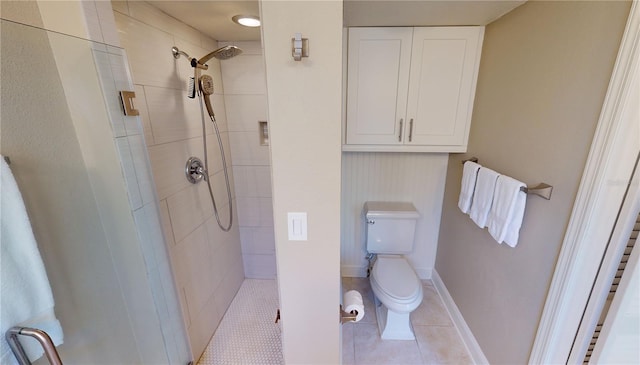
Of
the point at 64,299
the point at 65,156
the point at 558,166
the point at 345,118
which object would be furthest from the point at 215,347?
the point at 558,166

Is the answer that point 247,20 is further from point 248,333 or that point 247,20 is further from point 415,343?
point 415,343

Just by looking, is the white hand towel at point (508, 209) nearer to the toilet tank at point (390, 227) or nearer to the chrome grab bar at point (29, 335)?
the toilet tank at point (390, 227)

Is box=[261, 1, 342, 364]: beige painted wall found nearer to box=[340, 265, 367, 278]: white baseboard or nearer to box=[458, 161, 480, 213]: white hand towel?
box=[458, 161, 480, 213]: white hand towel

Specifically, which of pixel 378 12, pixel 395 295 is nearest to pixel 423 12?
pixel 378 12

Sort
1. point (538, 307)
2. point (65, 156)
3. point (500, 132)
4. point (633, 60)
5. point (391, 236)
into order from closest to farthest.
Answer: point (633, 60), point (65, 156), point (538, 307), point (500, 132), point (391, 236)

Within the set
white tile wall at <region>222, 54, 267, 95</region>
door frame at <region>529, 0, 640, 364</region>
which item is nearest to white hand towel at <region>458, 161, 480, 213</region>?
door frame at <region>529, 0, 640, 364</region>

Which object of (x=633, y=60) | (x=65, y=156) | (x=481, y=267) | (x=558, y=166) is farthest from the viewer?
(x=481, y=267)

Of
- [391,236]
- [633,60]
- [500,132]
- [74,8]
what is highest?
[74,8]

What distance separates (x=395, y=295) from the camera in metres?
1.64

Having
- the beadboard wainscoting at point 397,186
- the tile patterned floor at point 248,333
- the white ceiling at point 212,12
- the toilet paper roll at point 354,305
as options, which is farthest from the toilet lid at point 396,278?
the white ceiling at point 212,12

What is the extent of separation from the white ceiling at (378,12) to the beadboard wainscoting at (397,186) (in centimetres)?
92

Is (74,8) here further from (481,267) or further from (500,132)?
(481,267)

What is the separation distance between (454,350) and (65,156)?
234 cm

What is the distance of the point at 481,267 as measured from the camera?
1556 millimetres
